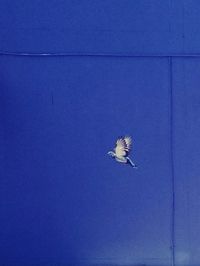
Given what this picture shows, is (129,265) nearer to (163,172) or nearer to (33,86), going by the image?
(163,172)

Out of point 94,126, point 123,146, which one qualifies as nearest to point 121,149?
point 123,146

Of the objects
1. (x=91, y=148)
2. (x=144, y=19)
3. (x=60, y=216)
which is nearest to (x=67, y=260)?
(x=60, y=216)

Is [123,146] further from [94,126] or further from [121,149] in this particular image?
[94,126]

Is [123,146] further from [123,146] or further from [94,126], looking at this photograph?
[94,126]

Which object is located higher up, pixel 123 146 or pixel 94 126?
pixel 94 126
